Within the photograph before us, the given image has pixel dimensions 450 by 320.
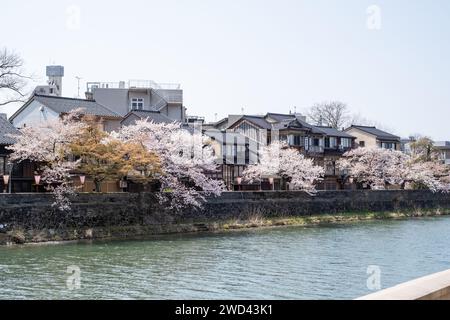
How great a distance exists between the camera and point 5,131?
38.0 meters

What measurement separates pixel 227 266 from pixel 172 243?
8670mm

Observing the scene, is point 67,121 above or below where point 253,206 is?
above

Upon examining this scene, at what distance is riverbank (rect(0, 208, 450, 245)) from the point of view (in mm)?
30503

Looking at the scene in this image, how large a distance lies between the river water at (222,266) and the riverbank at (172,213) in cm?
229

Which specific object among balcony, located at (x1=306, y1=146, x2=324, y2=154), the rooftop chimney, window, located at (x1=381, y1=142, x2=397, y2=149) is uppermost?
the rooftop chimney

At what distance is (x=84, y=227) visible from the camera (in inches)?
1315

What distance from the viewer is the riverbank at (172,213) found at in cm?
3123

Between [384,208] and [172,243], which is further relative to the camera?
[384,208]

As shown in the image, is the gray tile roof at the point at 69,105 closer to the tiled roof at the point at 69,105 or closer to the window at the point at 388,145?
the tiled roof at the point at 69,105

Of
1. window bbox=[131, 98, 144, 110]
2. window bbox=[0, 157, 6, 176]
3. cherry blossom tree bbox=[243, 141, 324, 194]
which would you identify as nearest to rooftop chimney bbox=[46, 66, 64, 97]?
window bbox=[131, 98, 144, 110]

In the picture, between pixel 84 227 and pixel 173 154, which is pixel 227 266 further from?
pixel 173 154

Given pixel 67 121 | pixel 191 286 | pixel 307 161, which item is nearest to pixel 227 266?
pixel 191 286

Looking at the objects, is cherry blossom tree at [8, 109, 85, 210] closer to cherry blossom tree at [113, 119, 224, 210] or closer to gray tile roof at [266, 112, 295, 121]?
cherry blossom tree at [113, 119, 224, 210]
